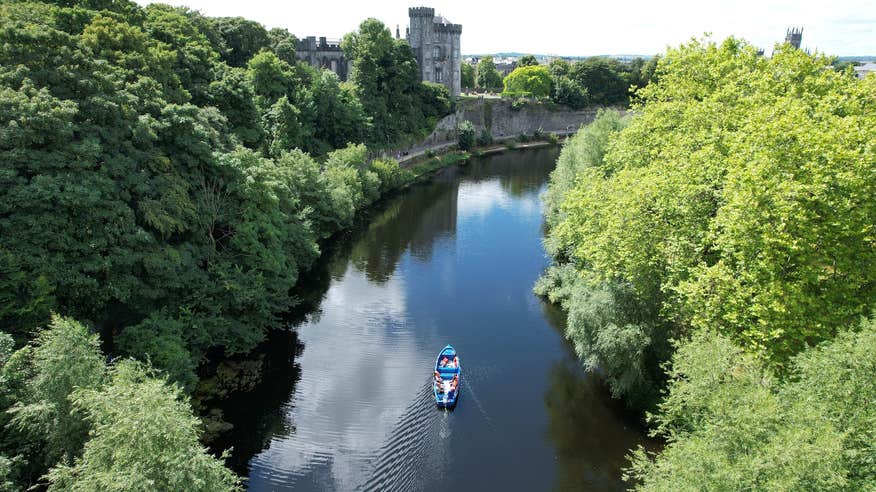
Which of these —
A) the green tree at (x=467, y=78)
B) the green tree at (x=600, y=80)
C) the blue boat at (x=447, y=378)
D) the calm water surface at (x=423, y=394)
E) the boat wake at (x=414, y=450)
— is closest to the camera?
the boat wake at (x=414, y=450)

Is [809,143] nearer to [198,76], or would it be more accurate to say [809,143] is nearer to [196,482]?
[196,482]

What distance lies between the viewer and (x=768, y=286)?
52.3 ft

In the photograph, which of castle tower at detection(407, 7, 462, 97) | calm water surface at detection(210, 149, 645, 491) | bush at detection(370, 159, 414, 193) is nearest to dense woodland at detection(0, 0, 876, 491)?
calm water surface at detection(210, 149, 645, 491)

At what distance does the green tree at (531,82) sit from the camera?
94.2 meters

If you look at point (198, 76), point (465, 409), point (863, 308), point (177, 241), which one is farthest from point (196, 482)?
point (198, 76)

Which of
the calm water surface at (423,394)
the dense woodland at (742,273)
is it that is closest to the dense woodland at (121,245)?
the calm water surface at (423,394)

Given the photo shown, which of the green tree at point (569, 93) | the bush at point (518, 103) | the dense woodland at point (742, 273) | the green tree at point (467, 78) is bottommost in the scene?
the dense woodland at point (742, 273)

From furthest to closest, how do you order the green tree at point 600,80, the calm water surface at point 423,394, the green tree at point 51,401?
the green tree at point 600,80 → the calm water surface at point 423,394 → the green tree at point 51,401

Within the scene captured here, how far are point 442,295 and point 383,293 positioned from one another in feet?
11.8

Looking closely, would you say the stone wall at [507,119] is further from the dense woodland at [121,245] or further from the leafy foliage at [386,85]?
the dense woodland at [121,245]

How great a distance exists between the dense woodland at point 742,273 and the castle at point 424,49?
180 feet

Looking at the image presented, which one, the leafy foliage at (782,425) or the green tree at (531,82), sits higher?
the green tree at (531,82)

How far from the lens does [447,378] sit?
928 inches

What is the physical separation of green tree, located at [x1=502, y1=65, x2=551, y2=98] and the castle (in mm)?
18155
